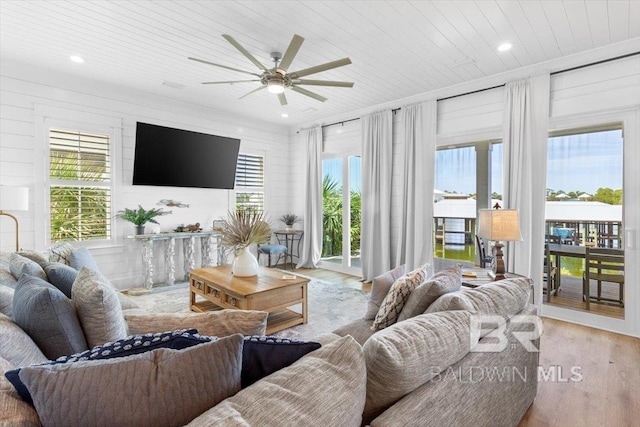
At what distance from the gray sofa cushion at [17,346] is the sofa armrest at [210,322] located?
1.47 ft

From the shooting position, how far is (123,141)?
4508mm

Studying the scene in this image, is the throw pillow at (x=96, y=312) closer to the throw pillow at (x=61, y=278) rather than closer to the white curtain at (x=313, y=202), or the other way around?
the throw pillow at (x=61, y=278)

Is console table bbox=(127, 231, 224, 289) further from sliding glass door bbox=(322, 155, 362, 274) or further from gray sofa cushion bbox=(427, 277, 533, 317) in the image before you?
gray sofa cushion bbox=(427, 277, 533, 317)

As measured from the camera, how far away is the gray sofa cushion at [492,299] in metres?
1.51

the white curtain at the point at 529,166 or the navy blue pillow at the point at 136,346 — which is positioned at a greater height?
the white curtain at the point at 529,166

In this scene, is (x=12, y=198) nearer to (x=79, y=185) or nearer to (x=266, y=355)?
(x=79, y=185)

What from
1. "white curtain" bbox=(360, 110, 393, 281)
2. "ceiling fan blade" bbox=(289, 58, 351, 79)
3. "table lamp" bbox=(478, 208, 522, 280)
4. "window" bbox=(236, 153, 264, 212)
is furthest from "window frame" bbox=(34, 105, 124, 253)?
"table lamp" bbox=(478, 208, 522, 280)

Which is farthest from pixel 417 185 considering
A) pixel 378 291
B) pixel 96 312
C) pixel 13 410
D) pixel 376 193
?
pixel 13 410

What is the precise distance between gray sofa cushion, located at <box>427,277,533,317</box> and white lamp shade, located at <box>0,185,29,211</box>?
3791 mm

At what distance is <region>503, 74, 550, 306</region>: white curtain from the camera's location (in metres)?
3.51

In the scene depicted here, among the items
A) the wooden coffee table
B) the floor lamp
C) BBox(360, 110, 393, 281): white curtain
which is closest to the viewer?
the wooden coffee table

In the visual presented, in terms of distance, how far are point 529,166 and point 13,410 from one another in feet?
13.8

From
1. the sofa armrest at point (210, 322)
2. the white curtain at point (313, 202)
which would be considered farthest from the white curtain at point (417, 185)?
the sofa armrest at point (210, 322)

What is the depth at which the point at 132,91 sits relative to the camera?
177 inches
